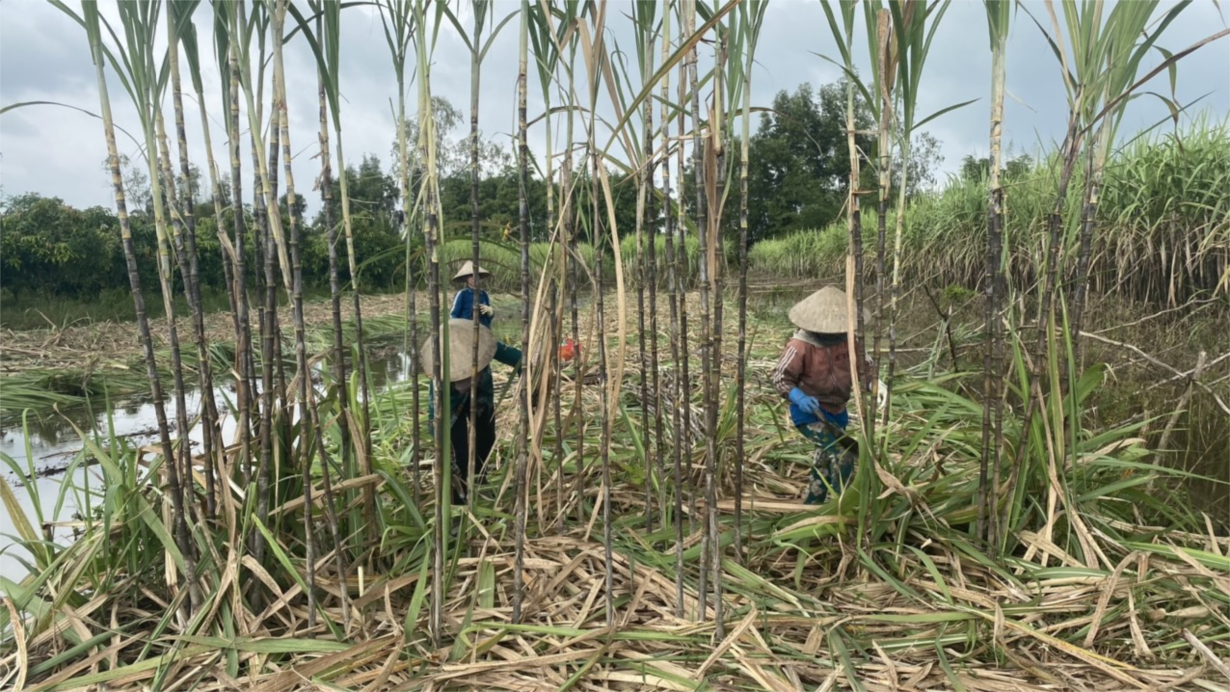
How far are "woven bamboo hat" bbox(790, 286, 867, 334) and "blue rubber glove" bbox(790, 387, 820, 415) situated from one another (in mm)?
232

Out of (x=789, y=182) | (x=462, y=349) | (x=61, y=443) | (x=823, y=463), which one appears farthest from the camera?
(x=789, y=182)

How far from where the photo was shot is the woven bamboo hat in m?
2.28

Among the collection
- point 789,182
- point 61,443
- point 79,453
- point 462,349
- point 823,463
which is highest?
point 789,182

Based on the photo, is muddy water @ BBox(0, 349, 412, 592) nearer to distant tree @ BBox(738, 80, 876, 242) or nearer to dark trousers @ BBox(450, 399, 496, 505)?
dark trousers @ BBox(450, 399, 496, 505)

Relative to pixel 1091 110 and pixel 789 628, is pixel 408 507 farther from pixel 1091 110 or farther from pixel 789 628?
pixel 1091 110

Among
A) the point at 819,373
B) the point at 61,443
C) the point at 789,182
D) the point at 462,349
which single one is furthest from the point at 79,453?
the point at 789,182

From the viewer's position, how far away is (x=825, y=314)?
231 cm

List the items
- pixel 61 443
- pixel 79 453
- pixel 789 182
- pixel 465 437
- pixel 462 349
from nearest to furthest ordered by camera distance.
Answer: pixel 79 453 → pixel 462 349 → pixel 465 437 → pixel 61 443 → pixel 789 182

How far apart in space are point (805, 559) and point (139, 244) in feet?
49.2

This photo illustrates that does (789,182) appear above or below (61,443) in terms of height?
above

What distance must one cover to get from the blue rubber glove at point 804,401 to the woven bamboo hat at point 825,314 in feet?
0.76

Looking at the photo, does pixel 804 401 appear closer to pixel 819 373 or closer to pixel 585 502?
pixel 819 373

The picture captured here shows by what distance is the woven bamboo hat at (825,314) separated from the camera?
2.28 meters

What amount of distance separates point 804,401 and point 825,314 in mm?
323
